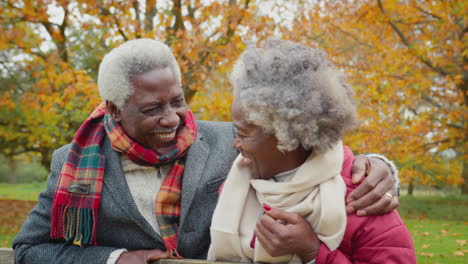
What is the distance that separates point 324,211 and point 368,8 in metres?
9.82

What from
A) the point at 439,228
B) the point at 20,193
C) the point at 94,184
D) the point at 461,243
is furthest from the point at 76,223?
the point at 20,193

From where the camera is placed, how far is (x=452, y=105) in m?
12.9

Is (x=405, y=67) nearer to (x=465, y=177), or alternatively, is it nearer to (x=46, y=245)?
(x=465, y=177)

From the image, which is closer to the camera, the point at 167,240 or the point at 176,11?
the point at 167,240

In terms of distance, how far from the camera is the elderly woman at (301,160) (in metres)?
1.77

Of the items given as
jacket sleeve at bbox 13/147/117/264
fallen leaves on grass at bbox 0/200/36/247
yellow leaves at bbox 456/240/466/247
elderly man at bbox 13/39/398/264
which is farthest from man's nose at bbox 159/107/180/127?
fallen leaves on grass at bbox 0/200/36/247

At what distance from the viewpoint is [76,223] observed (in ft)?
7.96

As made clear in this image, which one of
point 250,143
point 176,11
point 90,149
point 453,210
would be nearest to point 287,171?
point 250,143

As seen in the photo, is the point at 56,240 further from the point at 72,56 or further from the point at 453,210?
the point at 453,210

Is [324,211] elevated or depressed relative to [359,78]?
elevated

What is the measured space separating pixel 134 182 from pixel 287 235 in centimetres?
112

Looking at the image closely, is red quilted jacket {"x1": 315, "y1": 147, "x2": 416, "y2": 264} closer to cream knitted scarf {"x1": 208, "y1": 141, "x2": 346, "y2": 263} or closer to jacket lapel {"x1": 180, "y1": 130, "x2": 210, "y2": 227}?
cream knitted scarf {"x1": 208, "y1": 141, "x2": 346, "y2": 263}

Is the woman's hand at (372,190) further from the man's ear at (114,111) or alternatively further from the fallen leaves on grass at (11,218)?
the fallen leaves on grass at (11,218)

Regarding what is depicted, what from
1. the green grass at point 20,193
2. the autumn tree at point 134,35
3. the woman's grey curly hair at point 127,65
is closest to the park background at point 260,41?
the autumn tree at point 134,35
